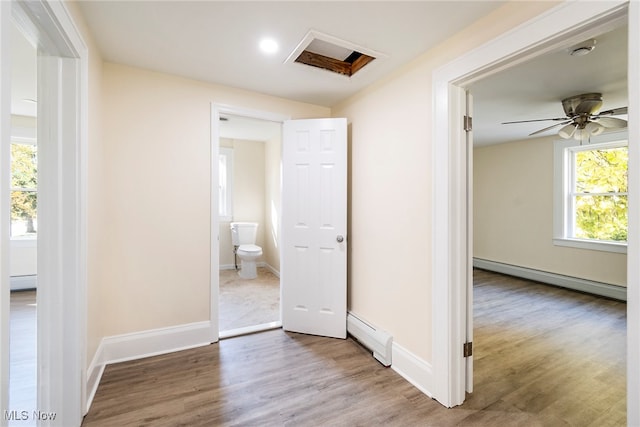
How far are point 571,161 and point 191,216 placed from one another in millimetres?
5434

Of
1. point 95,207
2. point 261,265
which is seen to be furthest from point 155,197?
point 261,265

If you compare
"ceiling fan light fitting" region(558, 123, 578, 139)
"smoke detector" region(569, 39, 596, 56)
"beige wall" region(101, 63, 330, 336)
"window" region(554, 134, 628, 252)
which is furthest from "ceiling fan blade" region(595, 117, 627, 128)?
"beige wall" region(101, 63, 330, 336)

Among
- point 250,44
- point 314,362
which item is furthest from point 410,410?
point 250,44

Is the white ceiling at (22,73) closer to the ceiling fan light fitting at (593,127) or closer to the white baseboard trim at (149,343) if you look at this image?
the white baseboard trim at (149,343)

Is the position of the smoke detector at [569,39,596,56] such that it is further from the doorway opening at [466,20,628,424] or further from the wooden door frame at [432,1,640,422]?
the wooden door frame at [432,1,640,422]

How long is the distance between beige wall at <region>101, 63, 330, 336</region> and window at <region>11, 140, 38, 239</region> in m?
2.16

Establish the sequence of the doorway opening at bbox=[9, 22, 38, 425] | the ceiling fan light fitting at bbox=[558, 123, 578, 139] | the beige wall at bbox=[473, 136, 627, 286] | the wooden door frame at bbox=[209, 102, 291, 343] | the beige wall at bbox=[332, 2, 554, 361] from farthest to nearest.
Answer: the beige wall at bbox=[473, 136, 627, 286]
the ceiling fan light fitting at bbox=[558, 123, 578, 139]
the wooden door frame at bbox=[209, 102, 291, 343]
the doorway opening at bbox=[9, 22, 38, 425]
the beige wall at bbox=[332, 2, 554, 361]

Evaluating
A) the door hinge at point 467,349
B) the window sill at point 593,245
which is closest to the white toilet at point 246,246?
the door hinge at point 467,349

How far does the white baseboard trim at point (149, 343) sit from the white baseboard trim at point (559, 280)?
5.09 meters

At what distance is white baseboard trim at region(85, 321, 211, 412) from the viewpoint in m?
2.15

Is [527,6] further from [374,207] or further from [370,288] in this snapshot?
[370,288]

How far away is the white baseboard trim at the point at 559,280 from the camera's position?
12.8 feet

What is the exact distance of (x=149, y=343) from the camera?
2307 mm

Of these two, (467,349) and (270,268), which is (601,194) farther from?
(270,268)
